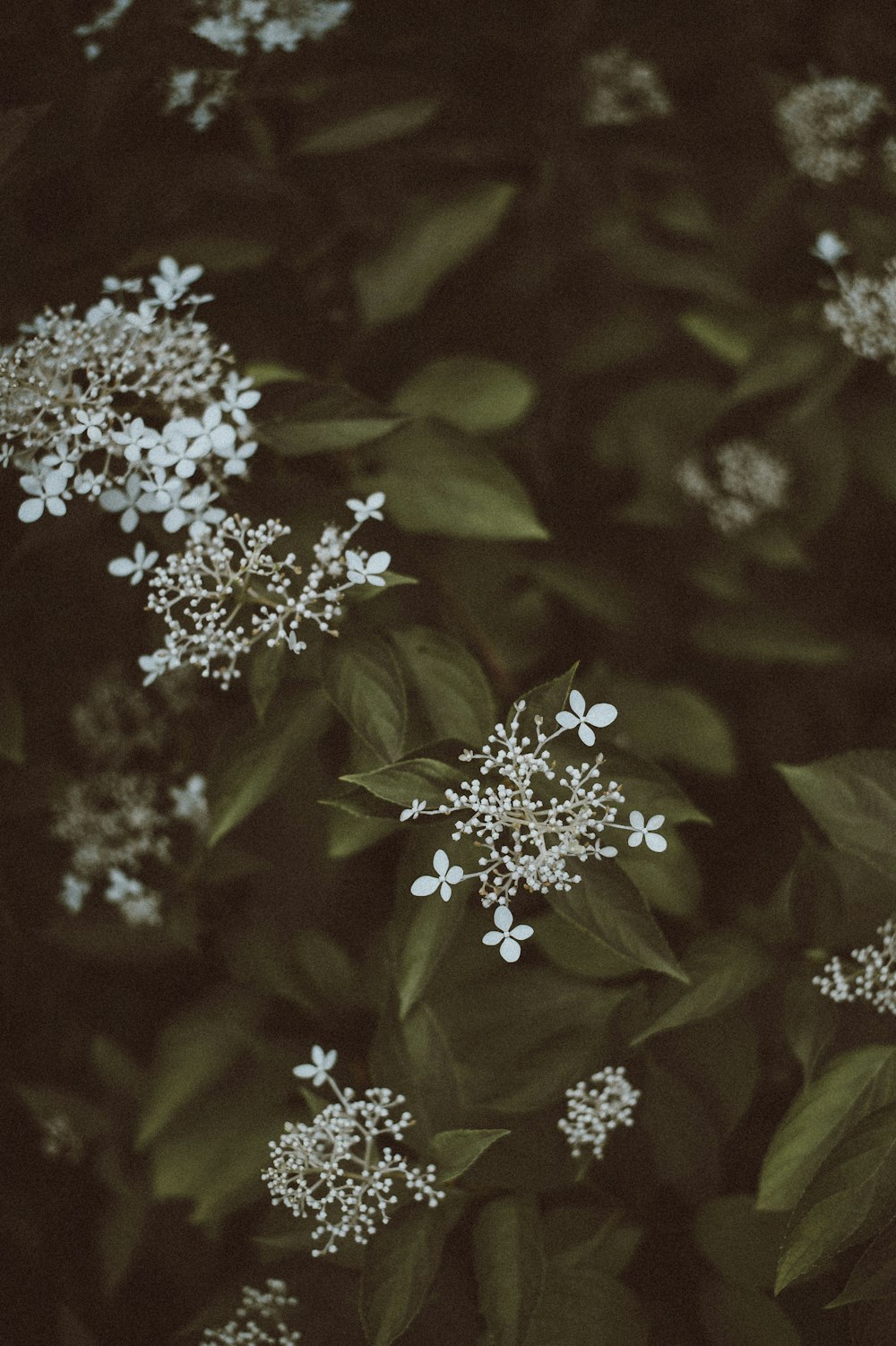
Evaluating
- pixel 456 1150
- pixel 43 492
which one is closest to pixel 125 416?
pixel 43 492

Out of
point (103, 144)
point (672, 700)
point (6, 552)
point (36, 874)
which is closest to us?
point (6, 552)

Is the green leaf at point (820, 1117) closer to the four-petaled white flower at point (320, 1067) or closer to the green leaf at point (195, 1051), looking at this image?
the four-petaled white flower at point (320, 1067)

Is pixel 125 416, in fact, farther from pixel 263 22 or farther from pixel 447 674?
pixel 263 22

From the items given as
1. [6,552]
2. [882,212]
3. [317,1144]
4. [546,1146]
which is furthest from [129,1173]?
[882,212]

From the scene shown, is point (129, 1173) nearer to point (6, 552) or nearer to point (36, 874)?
point (36, 874)

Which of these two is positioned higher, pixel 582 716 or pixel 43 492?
pixel 43 492

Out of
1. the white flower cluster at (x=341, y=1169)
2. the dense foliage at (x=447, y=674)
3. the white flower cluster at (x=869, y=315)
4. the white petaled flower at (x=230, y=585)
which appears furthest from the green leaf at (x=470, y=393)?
the white flower cluster at (x=341, y=1169)
